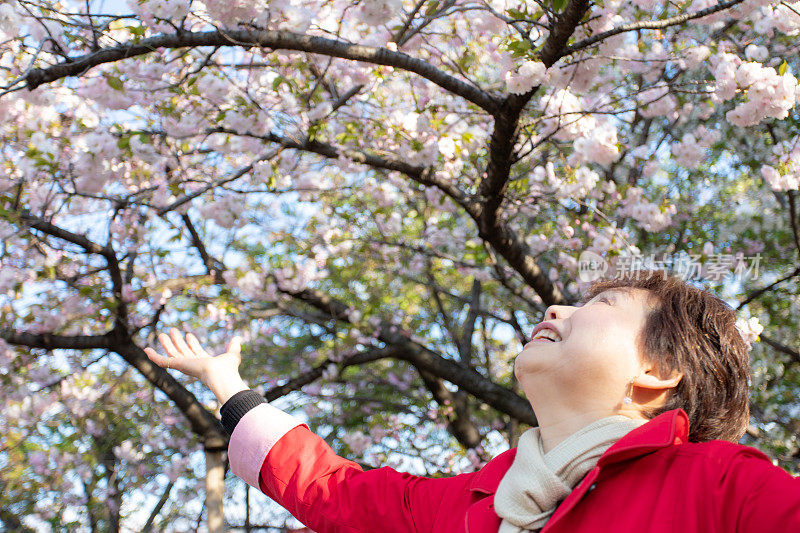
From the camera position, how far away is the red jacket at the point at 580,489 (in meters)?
0.98

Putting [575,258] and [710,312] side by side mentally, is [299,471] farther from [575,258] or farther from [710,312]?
Answer: [575,258]

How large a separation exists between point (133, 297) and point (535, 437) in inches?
148

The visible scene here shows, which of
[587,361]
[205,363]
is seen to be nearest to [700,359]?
[587,361]

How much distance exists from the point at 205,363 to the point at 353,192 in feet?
13.8

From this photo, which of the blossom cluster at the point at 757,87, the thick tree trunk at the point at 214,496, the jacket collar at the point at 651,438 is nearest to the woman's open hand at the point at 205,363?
the jacket collar at the point at 651,438

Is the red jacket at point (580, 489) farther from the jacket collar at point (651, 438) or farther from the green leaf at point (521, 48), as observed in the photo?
the green leaf at point (521, 48)

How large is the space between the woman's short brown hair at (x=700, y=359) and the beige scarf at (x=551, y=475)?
12cm

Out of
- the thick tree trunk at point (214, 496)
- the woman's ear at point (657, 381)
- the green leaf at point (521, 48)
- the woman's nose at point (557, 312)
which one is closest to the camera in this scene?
the woman's ear at point (657, 381)

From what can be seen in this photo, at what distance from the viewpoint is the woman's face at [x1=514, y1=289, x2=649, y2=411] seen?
4.13ft

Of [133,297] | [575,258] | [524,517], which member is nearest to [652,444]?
[524,517]

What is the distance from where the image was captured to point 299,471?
1.56 metres

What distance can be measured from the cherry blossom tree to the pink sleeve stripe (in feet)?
3.97

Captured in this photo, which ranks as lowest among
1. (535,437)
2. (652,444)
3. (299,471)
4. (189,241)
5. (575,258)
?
(652,444)

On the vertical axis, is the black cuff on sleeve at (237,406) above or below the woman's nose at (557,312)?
above
